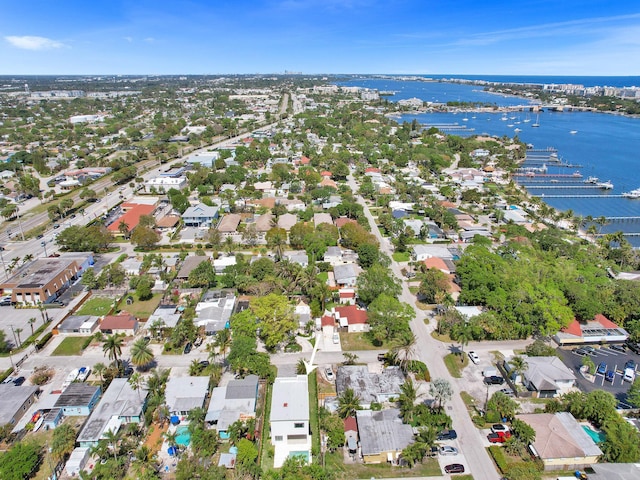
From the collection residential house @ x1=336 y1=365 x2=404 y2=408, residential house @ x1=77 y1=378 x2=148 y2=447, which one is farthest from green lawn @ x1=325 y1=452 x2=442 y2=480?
residential house @ x1=77 y1=378 x2=148 y2=447

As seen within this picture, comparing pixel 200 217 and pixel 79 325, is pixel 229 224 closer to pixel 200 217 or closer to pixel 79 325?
pixel 200 217

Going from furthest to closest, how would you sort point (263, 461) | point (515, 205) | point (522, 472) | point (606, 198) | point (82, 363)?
point (606, 198), point (515, 205), point (82, 363), point (263, 461), point (522, 472)

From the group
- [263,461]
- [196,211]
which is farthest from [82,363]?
[196,211]

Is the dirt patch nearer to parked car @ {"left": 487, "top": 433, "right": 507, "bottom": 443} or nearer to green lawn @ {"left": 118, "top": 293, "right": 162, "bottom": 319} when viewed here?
green lawn @ {"left": 118, "top": 293, "right": 162, "bottom": 319}

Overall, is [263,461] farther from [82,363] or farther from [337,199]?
[337,199]

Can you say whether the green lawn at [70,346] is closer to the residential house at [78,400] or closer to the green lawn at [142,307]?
the green lawn at [142,307]

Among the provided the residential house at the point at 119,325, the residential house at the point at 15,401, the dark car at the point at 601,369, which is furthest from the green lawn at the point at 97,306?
the dark car at the point at 601,369
